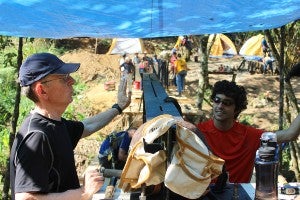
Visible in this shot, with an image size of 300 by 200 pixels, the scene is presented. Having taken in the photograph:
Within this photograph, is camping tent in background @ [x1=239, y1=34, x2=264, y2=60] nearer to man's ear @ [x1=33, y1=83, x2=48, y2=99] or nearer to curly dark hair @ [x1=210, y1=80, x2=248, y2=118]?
curly dark hair @ [x1=210, y1=80, x2=248, y2=118]

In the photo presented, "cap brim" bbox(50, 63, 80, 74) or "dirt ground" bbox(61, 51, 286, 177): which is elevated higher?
"cap brim" bbox(50, 63, 80, 74)

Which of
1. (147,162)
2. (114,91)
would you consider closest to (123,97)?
(147,162)

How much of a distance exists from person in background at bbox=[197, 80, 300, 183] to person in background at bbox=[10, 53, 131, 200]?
135cm

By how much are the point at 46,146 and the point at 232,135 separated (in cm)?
168

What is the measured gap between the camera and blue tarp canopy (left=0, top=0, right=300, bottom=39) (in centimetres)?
382

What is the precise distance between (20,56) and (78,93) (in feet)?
41.7

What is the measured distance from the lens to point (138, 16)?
13.2ft

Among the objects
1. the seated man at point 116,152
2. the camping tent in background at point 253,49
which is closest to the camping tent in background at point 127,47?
the camping tent in background at point 253,49

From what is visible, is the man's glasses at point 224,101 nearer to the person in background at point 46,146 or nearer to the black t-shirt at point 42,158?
the person in background at point 46,146

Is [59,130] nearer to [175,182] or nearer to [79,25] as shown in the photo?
[175,182]

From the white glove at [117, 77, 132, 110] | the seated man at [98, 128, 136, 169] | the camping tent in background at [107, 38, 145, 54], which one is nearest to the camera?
the seated man at [98, 128, 136, 169]

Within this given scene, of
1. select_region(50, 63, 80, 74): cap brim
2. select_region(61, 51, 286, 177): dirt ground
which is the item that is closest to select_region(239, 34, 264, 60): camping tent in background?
select_region(61, 51, 286, 177): dirt ground

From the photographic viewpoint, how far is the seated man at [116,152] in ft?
8.39

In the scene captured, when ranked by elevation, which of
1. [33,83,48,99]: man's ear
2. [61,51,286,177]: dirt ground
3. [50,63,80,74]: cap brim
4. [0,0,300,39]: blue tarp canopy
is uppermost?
[0,0,300,39]: blue tarp canopy
